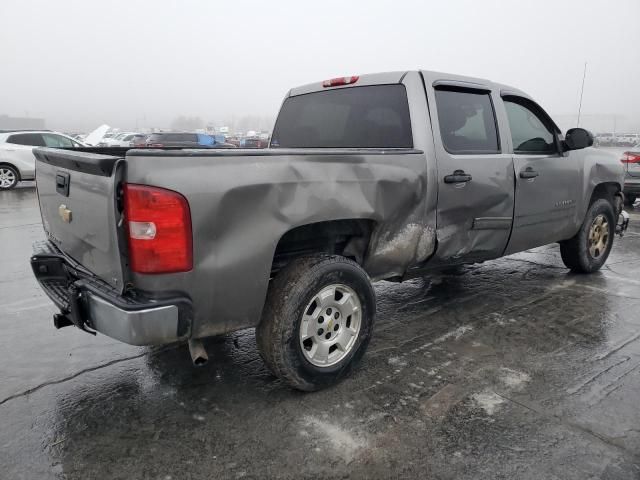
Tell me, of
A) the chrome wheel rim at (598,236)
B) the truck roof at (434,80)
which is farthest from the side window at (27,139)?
the chrome wheel rim at (598,236)

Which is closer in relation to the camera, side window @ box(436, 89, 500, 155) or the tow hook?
side window @ box(436, 89, 500, 155)

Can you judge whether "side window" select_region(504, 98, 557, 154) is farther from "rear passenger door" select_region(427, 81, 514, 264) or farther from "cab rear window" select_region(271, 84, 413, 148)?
"cab rear window" select_region(271, 84, 413, 148)

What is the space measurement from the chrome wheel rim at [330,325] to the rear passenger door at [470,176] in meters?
0.91

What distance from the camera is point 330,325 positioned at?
293 centimetres

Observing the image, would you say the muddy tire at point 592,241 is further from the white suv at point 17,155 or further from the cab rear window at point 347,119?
the white suv at point 17,155

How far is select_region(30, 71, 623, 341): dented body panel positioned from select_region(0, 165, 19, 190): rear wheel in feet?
40.3

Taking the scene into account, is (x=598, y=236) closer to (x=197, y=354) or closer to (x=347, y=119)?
(x=347, y=119)

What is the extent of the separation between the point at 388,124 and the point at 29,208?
9.63 metres

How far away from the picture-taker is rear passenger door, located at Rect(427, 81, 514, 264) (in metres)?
3.44

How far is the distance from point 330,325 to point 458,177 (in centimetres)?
141

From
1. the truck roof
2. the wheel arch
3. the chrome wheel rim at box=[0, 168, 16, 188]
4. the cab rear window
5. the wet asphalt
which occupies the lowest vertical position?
the chrome wheel rim at box=[0, 168, 16, 188]

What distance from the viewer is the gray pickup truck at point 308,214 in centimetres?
225

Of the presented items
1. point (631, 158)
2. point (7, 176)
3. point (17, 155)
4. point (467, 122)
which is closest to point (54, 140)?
point (17, 155)

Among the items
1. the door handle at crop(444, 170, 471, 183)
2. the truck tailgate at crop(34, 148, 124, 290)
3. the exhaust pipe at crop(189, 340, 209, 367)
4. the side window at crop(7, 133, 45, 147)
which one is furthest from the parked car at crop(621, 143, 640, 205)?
the side window at crop(7, 133, 45, 147)
